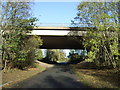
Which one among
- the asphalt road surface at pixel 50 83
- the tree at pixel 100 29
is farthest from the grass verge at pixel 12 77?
the tree at pixel 100 29

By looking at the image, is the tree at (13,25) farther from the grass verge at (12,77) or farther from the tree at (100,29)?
the tree at (100,29)

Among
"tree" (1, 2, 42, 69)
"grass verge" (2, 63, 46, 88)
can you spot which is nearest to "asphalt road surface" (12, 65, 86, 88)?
"grass verge" (2, 63, 46, 88)

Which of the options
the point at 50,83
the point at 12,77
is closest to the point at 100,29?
the point at 50,83

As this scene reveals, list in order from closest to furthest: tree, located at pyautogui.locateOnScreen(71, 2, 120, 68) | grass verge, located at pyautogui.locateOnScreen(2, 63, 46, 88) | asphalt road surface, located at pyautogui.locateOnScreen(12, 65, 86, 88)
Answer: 1. asphalt road surface, located at pyautogui.locateOnScreen(12, 65, 86, 88)
2. grass verge, located at pyautogui.locateOnScreen(2, 63, 46, 88)
3. tree, located at pyautogui.locateOnScreen(71, 2, 120, 68)

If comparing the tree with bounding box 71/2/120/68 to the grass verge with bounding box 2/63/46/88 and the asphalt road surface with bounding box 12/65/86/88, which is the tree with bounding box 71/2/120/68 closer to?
the asphalt road surface with bounding box 12/65/86/88

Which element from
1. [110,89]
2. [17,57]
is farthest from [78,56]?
[110,89]

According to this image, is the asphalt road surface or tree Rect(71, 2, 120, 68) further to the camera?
tree Rect(71, 2, 120, 68)

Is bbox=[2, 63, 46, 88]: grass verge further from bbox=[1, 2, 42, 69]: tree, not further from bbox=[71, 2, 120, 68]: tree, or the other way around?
bbox=[71, 2, 120, 68]: tree

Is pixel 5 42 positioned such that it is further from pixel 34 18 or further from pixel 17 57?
pixel 34 18

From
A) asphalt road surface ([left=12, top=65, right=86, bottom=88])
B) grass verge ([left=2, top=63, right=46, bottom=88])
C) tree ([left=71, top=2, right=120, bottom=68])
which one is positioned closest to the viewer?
asphalt road surface ([left=12, top=65, right=86, bottom=88])

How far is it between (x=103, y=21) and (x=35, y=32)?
1722cm

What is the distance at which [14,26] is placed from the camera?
1481 cm

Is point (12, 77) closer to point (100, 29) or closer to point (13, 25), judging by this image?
point (13, 25)

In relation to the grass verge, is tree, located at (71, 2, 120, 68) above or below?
above
